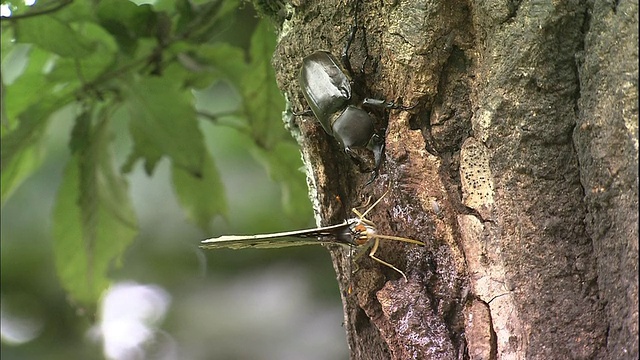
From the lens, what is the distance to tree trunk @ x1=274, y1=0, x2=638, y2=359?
96 cm

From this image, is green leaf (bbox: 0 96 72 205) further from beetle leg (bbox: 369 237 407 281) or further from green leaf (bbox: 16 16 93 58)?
beetle leg (bbox: 369 237 407 281)

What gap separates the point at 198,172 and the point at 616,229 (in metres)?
1.37

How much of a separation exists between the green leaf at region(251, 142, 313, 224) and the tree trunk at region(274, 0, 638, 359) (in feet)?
2.84

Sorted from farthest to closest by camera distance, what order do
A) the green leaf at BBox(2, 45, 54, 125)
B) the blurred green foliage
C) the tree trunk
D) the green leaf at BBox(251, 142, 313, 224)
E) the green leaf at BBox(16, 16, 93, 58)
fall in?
1. the green leaf at BBox(251, 142, 313, 224)
2. the green leaf at BBox(2, 45, 54, 125)
3. the blurred green foliage
4. the green leaf at BBox(16, 16, 93, 58)
5. the tree trunk

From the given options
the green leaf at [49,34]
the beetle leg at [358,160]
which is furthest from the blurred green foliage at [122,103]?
the beetle leg at [358,160]

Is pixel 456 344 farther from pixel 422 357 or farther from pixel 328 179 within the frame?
pixel 328 179

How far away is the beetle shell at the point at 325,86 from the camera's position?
4.31 feet

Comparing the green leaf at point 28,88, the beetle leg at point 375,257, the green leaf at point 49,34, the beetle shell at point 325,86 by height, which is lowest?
the beetle leg at point 375,257

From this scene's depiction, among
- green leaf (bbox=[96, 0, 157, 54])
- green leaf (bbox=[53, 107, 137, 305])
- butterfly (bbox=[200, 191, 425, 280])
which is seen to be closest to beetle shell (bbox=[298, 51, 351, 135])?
butterfly (bbox=[200, 191, 425, 280])

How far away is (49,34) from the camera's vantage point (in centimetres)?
177

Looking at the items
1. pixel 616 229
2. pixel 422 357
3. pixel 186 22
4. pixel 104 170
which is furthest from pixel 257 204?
pixel 616 229

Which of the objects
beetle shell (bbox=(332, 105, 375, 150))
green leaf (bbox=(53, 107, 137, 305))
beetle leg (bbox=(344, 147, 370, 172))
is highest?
green leaf (bbox=(53, 107, 137, 305))

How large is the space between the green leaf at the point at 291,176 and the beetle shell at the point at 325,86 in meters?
0.77

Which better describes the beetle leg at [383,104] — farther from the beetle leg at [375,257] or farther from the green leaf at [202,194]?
the green leaf at [202,194]
